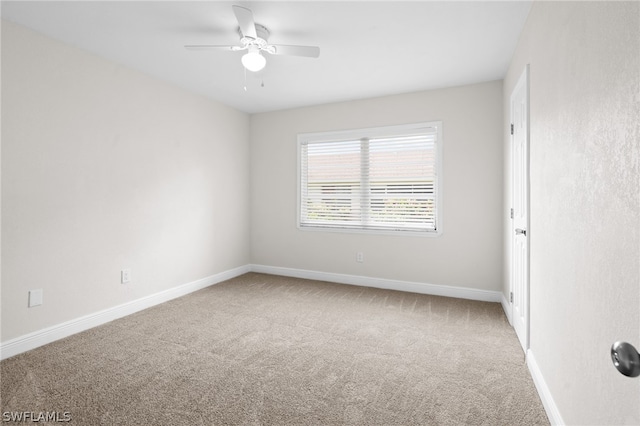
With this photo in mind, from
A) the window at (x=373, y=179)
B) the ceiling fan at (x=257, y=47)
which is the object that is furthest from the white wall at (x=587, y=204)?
the window at (x=373, y=179)

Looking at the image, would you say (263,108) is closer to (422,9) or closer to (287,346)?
(422,9)

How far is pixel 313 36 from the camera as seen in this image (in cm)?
272

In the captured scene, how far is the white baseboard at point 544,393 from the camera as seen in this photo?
5.52 ft

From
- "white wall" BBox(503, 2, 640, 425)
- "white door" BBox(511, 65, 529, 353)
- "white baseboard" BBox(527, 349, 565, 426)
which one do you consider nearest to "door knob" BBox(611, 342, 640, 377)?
"white wall" BBox(503, 2, 640, 425)

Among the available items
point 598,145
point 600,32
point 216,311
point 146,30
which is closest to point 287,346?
point 216,311

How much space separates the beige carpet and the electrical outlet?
1.21ft

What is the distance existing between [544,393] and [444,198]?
2478mm

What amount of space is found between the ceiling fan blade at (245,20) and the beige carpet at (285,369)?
2400mm

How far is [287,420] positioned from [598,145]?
1.93m

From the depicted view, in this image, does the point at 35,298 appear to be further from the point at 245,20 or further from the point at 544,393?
the point at 544,393

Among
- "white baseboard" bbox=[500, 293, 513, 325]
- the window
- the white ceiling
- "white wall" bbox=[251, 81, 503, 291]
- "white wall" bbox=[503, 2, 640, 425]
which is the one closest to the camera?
"white wall" bbox=[503, 2, 640, 425]

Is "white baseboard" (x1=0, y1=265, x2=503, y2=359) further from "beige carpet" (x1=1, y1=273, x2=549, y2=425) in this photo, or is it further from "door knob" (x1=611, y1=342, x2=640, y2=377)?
"door knob" (x1=611, y1=342, x2=640, y2=377)

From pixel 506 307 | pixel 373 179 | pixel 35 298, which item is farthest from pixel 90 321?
pixel 506 307

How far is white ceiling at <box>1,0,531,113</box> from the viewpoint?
2.33 m
